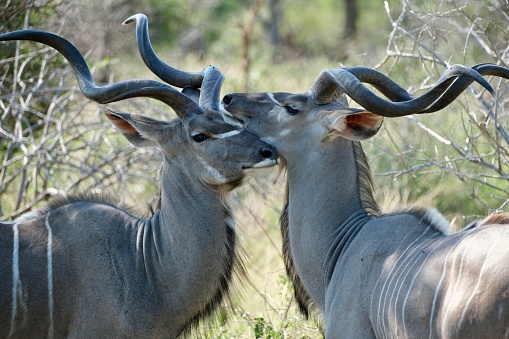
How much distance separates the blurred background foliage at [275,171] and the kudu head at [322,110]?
2.33 feet

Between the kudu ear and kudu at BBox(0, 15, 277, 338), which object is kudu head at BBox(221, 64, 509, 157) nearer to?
kudu at BBox(0, 15, 277, 338)

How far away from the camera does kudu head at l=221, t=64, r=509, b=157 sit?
11.0 feet

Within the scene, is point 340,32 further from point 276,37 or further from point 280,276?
point 280,276

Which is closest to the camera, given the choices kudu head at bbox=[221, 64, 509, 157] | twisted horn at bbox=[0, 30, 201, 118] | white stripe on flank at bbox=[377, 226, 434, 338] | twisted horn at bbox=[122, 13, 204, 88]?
white stripe on flank at bbox=[377, 226, 434, 338]

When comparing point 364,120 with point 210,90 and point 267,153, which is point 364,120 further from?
point 210,90

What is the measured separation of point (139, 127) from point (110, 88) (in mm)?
273

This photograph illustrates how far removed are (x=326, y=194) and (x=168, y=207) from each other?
28.9 inches

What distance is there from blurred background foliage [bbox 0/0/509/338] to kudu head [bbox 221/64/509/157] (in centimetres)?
71

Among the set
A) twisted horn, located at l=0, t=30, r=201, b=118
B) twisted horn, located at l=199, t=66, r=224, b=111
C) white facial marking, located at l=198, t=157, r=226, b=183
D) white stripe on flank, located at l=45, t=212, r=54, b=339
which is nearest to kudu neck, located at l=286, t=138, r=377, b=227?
white facial marking, located at l=198, t=157, r=226, b=183

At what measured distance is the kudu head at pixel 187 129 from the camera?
12.5 ft

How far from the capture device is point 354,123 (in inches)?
146

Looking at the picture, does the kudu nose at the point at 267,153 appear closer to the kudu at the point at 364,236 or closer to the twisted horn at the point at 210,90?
the kudu at the point at 364,236

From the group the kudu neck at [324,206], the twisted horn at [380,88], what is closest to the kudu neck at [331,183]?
the kudu neck at [324,206]

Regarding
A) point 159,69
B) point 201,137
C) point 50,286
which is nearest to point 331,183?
point 201,137
